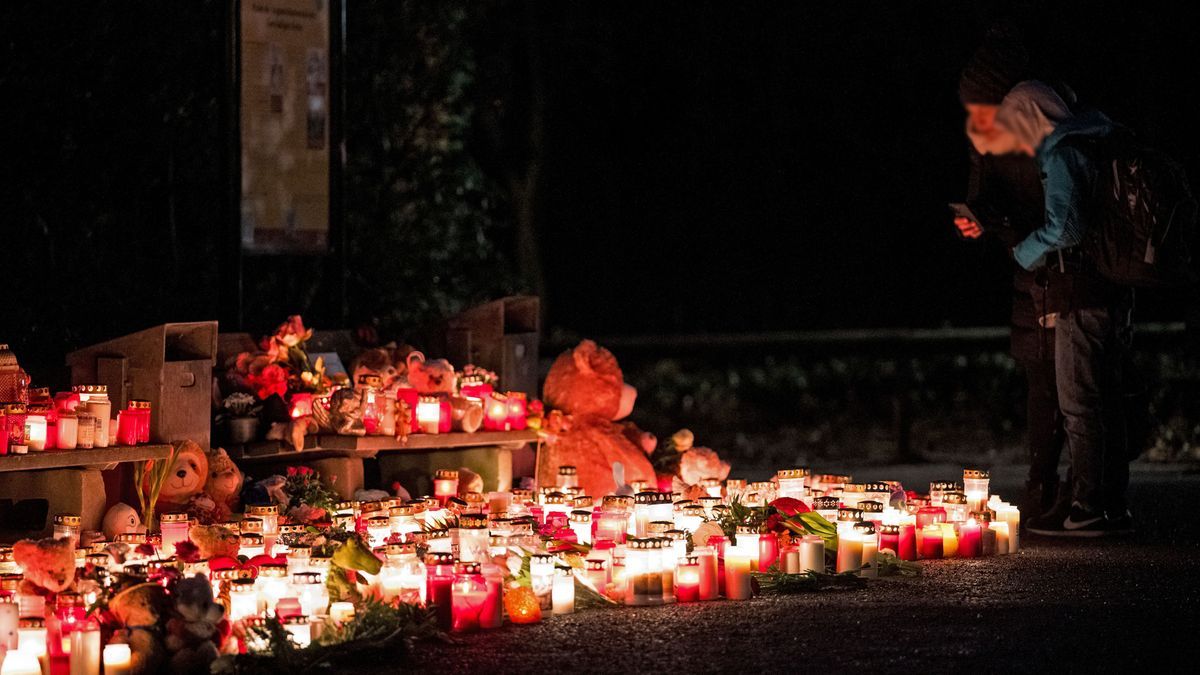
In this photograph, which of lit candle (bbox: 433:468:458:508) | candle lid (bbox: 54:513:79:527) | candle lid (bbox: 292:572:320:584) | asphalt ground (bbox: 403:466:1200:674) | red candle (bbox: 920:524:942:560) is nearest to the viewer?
asphalt ground (bbox: 403:466:1200:674)

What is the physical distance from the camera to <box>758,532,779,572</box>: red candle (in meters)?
7.38

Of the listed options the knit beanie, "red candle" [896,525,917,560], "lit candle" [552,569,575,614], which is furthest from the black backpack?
"lit candle" [552,569,575,614]

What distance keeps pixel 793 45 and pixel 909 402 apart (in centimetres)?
670

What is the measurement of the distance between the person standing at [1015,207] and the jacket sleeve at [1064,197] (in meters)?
0.34

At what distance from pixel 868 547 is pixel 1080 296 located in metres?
1.87

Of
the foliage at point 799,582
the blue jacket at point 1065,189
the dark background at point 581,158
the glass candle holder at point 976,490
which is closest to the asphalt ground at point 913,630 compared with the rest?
the foliage at point 799,582

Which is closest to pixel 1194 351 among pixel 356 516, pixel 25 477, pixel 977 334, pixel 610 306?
pixel 977 334

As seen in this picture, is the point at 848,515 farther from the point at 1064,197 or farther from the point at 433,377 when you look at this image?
the point at 433,377

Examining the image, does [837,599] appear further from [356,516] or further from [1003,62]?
[1003,62]

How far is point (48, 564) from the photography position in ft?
19.6

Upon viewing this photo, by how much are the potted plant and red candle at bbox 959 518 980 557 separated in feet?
11.6

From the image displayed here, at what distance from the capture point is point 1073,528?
8.66 meters

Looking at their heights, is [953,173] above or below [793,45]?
below

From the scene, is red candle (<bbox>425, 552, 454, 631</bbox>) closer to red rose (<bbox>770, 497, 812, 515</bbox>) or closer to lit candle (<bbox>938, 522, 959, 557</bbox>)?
red rose (<bbox>770, 497, 812, 515</bbox>)
